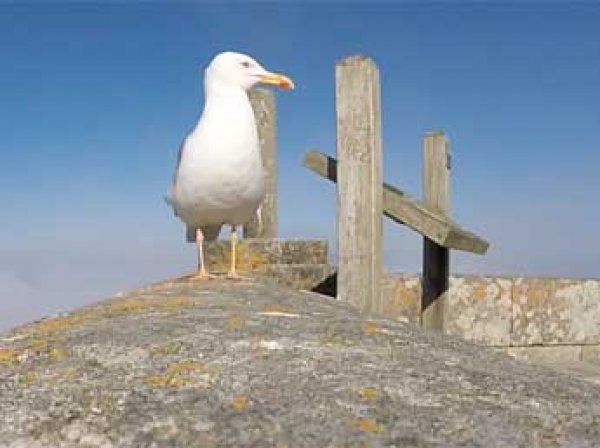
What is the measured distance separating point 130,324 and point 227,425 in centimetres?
95

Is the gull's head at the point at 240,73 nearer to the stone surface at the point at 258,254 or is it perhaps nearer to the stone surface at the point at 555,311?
the stone surface at the point at 258,254

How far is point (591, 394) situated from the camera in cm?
196

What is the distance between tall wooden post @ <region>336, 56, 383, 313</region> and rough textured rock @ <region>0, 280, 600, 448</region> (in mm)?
2876

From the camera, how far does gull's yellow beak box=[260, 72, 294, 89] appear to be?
5.48m

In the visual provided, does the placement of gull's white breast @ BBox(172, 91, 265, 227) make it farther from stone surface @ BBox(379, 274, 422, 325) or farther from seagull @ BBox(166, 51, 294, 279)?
stone surface @ BBox(379, 274, 422, 325)

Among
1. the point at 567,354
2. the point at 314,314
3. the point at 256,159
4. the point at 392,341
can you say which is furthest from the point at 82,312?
the point at 567,354

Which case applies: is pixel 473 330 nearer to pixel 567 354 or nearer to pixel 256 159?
pixel 567 354

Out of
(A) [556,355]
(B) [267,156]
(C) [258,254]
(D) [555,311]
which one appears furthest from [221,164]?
(A) [556,355]

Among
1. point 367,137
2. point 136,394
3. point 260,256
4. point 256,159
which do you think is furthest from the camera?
point 260,256

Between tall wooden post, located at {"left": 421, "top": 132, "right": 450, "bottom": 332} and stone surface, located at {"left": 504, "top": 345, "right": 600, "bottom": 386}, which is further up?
tall wooden post, located at {"left": 421, "top": 132, "right": 450, "bottom": 332}

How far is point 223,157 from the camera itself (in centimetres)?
492

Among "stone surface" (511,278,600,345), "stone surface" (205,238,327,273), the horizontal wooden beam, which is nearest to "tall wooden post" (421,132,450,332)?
the horizontal wooden beam

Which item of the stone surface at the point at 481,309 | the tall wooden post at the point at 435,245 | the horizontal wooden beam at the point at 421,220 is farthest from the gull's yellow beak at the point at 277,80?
the stone surface at the point at 481,309

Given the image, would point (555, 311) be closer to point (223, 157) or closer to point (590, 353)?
point (590, 353)
